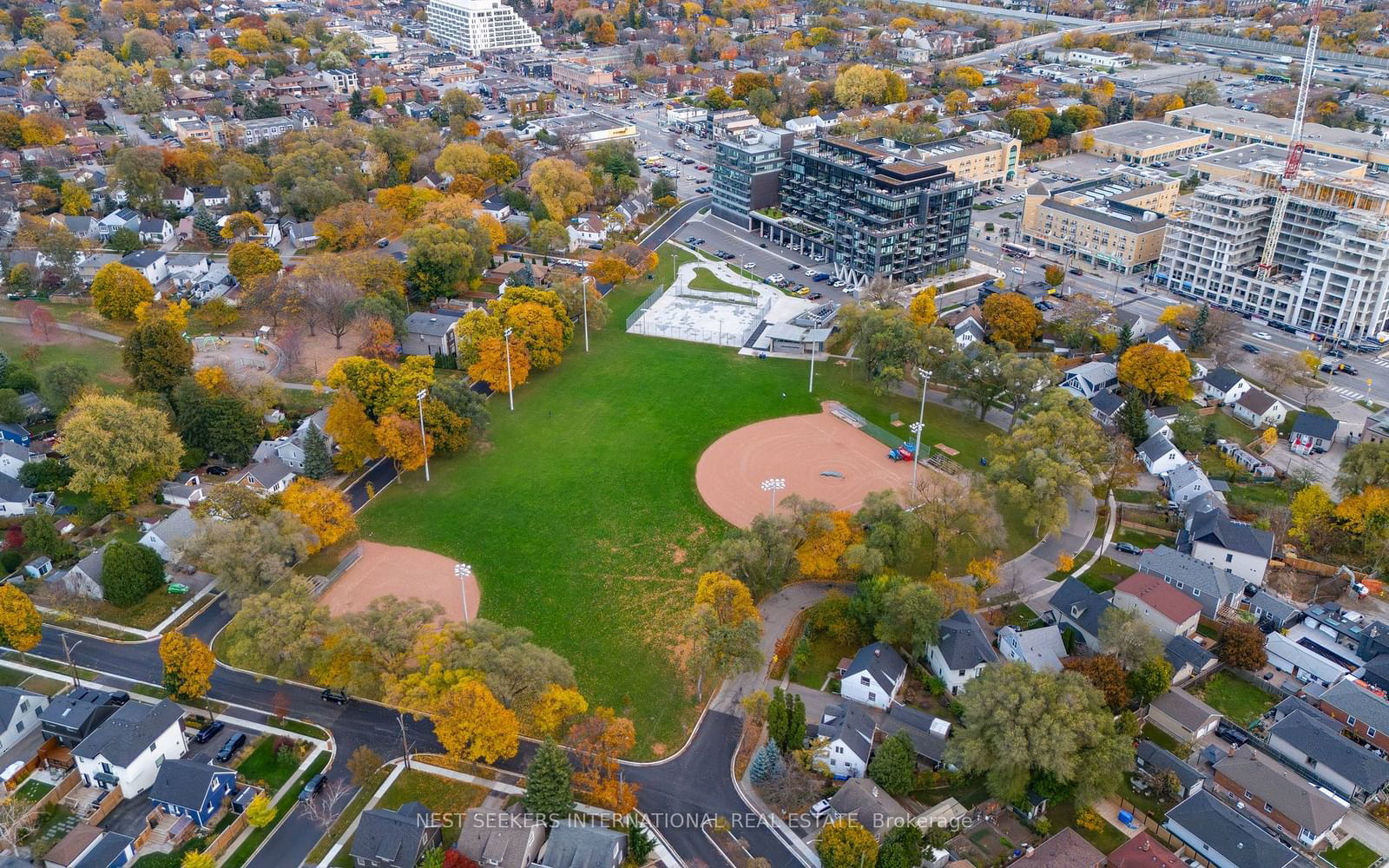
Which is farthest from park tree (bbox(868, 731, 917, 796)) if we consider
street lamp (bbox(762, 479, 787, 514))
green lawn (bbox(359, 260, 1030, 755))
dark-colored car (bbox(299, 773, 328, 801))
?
dark-colored car (bbox(299, 773, 328, 801))

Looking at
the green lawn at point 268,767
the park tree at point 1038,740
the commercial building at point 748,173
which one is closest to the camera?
the park tree at point 1038,740

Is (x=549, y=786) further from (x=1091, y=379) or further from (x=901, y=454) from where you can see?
(x=1091, y=379)

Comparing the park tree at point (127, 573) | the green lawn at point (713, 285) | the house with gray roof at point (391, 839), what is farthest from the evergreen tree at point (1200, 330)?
the park tree at point (127, 573)

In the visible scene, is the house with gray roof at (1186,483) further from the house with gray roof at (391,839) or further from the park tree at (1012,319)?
the house with gray roof at (391,839)

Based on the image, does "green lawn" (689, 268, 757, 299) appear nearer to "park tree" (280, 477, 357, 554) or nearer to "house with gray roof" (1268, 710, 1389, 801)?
"park tree" (280, 477, 357, 554)


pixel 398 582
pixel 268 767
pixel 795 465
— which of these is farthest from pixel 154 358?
pixel 795 465

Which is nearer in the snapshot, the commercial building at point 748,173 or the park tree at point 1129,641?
the park tree at point 1129,641
